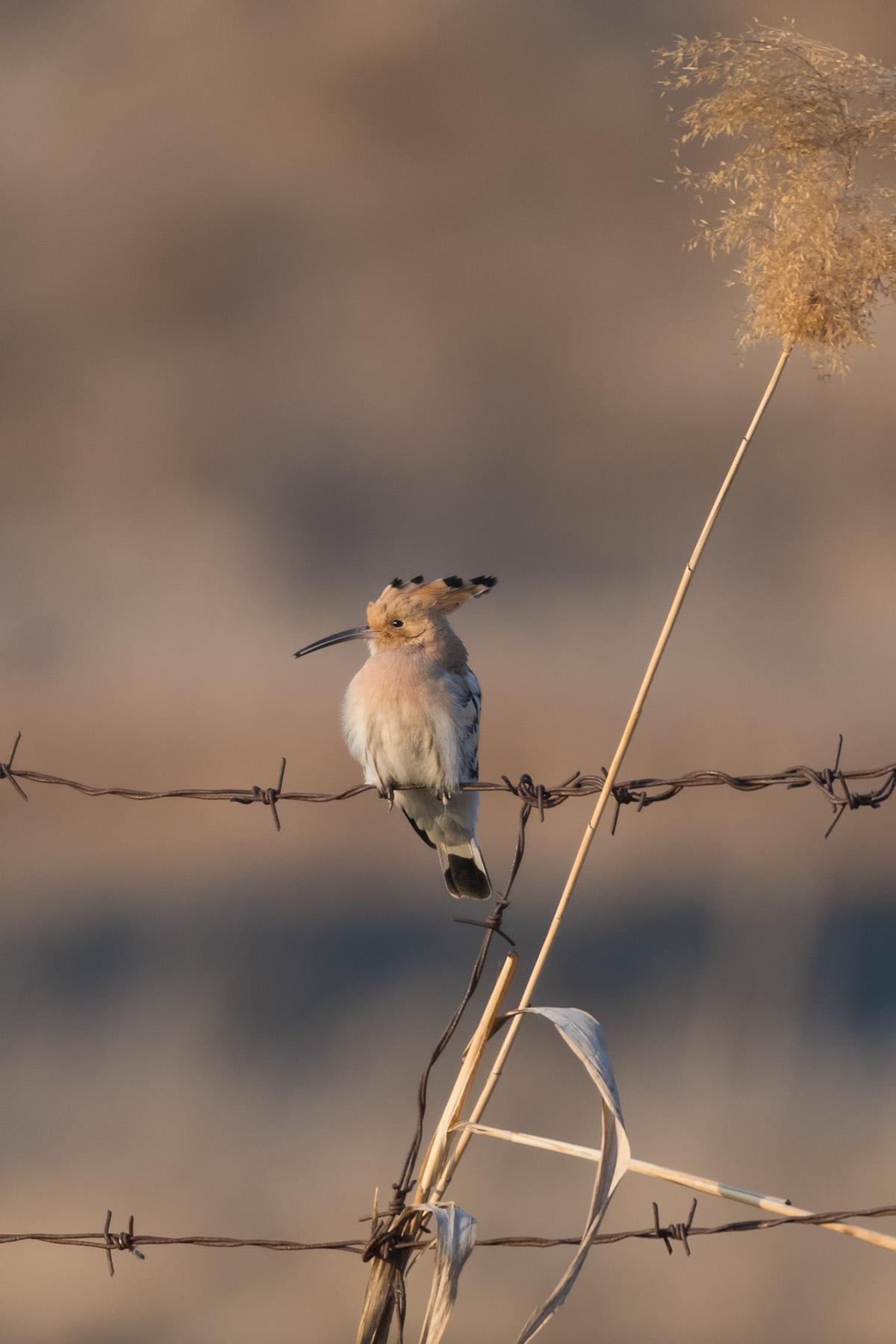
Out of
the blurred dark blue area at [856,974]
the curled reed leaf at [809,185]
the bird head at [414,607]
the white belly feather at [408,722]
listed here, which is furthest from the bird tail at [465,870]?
the blurred dark blue area at [856,974]

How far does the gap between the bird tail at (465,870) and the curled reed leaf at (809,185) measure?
177 cm

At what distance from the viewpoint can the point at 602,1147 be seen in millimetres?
1857

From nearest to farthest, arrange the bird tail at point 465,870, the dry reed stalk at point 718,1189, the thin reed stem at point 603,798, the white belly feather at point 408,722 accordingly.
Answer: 1. the dry reed stalk at point 718,1189
2. the thin reed stem at point 603,798
3. the white belly feather at point 408,722
4. the bird tail at point 465,870

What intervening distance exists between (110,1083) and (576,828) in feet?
13.9

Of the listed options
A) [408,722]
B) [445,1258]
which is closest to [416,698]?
[408,722]

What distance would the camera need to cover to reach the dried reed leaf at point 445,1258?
180cm

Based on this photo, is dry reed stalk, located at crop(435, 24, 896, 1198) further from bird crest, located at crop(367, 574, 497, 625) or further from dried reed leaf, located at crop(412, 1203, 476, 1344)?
bird crest, located at crop(367, 574, 497, 625)

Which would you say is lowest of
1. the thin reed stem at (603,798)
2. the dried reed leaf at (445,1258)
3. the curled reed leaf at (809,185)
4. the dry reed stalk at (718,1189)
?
the dried reed leaf at (445,1258)

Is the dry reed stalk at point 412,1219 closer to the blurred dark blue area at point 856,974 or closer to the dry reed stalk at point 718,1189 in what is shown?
the dry reed stalk at point 718,1189

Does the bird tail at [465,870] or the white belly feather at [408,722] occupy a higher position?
the white belly feather at [408,722]

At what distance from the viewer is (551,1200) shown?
21.4 feet

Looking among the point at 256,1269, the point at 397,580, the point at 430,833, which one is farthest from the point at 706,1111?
the point at 397,580

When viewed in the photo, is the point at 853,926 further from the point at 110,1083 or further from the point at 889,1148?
the point at 110,1083

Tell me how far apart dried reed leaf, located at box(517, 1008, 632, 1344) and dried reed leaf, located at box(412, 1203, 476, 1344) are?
0.12 metres
